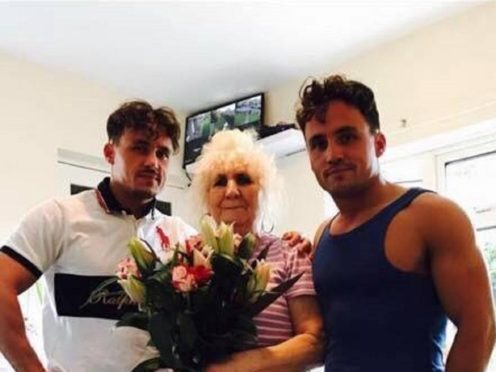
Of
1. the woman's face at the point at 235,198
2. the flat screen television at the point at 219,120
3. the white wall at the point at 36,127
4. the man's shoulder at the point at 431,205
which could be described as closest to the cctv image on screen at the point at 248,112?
the flat screen television at the point at 219,120

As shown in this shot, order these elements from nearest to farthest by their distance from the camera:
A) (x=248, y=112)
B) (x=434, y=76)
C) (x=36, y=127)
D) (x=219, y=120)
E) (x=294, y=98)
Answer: (x=434, y=76) < (x=36, y=127) < (x=294, y=98) < (x=248, y=112) < (x=219, y=120)

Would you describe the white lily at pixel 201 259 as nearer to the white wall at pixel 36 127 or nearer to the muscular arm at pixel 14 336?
the muscular arm at pixel 14 336

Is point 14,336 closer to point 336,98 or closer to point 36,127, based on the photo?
point 336,98

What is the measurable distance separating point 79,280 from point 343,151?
75 centimetres

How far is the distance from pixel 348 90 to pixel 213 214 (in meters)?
0.47

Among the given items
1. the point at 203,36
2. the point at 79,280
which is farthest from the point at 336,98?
the point at 203,36

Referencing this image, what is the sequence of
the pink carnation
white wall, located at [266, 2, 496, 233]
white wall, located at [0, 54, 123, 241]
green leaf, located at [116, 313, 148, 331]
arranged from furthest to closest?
white wall, located at [0, 54, 123, 241]
white wall, located at [266, 2, 496, 233]
green leaf, located at [116, 313, 148, 331]
the pink carnation

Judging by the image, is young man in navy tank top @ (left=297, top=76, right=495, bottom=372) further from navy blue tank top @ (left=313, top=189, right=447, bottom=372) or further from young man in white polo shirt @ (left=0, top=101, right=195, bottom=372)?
young man in white polo shirt @ (left=0, top=101, right=195, bottom=372)

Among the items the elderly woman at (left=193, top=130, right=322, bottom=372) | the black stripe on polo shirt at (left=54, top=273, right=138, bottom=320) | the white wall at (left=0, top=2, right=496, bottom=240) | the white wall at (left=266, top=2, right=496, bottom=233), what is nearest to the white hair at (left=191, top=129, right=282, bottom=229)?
the elderly woman at (left=193, top=130, right=322, bottom=372)

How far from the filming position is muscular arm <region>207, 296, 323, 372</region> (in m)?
1.50

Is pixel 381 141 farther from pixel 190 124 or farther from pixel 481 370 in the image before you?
pixel 190 124

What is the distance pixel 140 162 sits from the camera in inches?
73.9

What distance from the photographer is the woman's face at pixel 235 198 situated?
5.88ft

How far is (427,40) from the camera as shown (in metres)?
3.13
